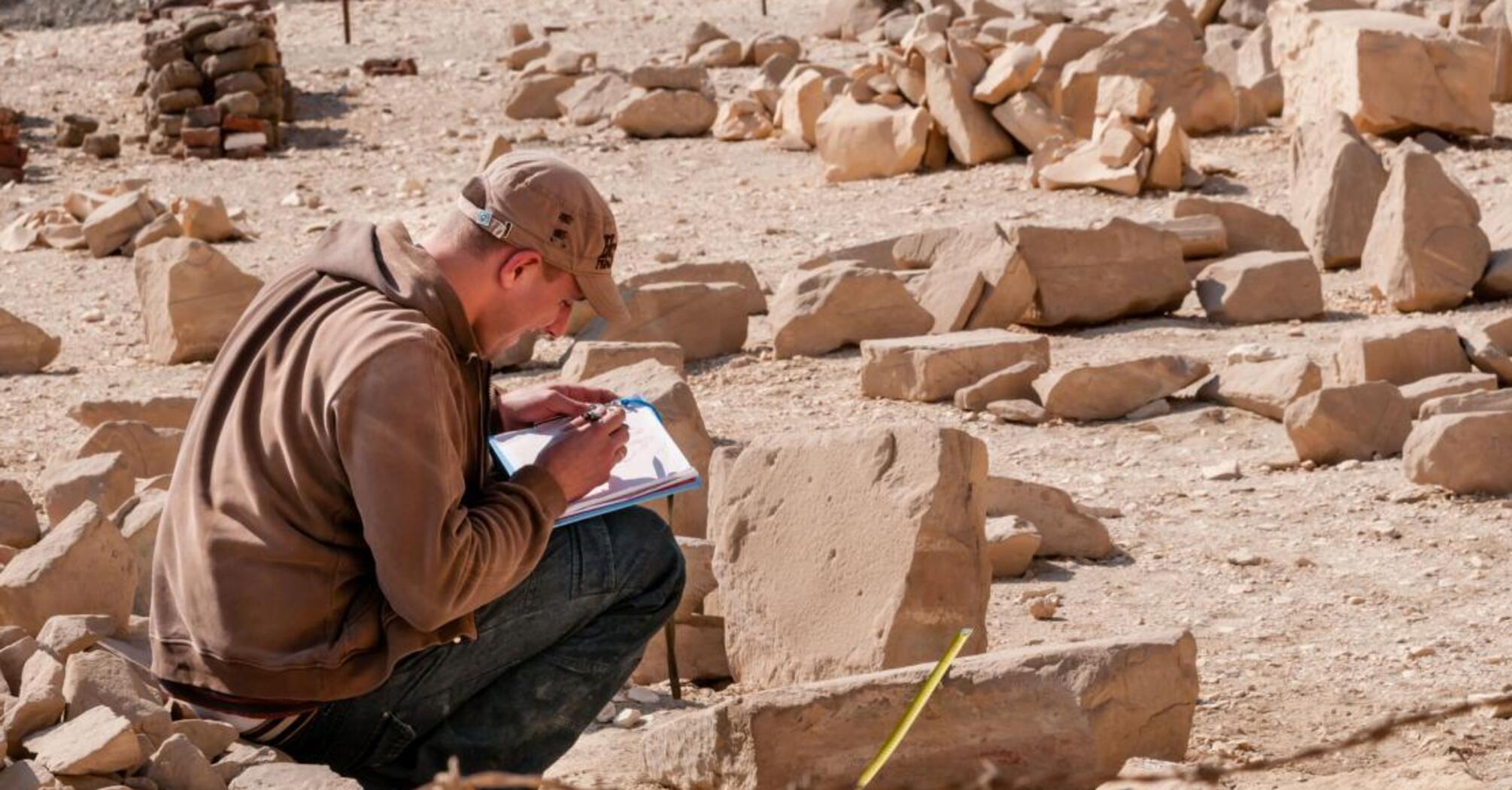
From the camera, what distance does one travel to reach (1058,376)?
795cm

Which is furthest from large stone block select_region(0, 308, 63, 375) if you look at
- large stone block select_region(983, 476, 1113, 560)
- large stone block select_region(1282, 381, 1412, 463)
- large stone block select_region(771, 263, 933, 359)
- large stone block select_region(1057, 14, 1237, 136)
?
large stone block select_region(1057, 14, 1237, 136)

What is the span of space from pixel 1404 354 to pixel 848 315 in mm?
2513

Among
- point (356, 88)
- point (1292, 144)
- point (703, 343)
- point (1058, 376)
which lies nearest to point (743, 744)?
point (1058, 376)

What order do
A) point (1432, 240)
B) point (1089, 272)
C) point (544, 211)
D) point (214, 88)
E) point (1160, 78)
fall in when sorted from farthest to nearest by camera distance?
point (214, 88) → point (1160, 78) → point (1089, 272) → point (1432, 240) → point (544, 211)

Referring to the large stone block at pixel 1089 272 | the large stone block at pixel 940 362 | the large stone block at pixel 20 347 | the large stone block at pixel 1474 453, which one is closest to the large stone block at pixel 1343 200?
the large stone block at pixel 1089 272

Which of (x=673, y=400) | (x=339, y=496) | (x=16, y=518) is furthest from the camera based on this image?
(x=673, y=400)

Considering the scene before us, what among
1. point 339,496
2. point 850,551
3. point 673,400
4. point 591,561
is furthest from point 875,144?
point 339,496

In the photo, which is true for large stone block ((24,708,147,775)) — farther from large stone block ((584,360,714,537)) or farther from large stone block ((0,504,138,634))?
large stone block ((584,360,714,537))

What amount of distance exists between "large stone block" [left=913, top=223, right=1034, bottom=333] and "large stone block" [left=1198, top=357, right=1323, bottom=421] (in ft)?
4.41

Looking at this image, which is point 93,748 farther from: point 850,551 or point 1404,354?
point 1404,354

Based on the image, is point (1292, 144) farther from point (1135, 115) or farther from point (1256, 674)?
point (1256, 674)

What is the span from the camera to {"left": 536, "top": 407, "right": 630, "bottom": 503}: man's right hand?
352cm

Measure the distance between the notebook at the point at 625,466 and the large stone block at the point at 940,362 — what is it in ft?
14.2

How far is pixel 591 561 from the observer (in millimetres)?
3754
